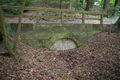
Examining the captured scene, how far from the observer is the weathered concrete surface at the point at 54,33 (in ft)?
24.2

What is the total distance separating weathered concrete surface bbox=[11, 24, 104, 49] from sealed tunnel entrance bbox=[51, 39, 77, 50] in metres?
0.22

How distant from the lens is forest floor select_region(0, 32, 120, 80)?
476cm

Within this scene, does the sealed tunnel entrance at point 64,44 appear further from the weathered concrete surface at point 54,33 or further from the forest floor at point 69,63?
the forest floor at point 69,63

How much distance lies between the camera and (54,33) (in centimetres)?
798

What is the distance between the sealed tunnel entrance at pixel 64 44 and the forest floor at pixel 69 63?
40 centimetres

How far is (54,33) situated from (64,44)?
Result: 109cm

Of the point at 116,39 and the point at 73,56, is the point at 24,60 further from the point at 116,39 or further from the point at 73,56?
the point at 116,39

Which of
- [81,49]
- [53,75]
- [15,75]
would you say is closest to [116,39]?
[81,49]

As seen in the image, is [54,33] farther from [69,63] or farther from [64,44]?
[69,63]

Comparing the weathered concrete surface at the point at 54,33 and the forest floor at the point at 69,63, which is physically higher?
the weathered concrete surface at the point at 54,33

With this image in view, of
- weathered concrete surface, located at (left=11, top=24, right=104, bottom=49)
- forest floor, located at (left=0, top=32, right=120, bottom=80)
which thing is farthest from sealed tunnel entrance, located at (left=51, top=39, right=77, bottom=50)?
forest floor, located at (left=0, top=32, right=120, bottom=80)

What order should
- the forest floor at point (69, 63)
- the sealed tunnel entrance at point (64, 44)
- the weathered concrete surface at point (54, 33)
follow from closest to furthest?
the forest floor at point (69, 63) → the weathered concrete surface at point (54, 33) → the sealed tunnel entrance at point (64, 44)

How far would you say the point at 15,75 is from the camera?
435 cm

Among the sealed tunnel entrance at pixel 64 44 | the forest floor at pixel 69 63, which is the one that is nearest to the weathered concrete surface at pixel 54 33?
the sealed tunnel entrance at pixel 64 44
